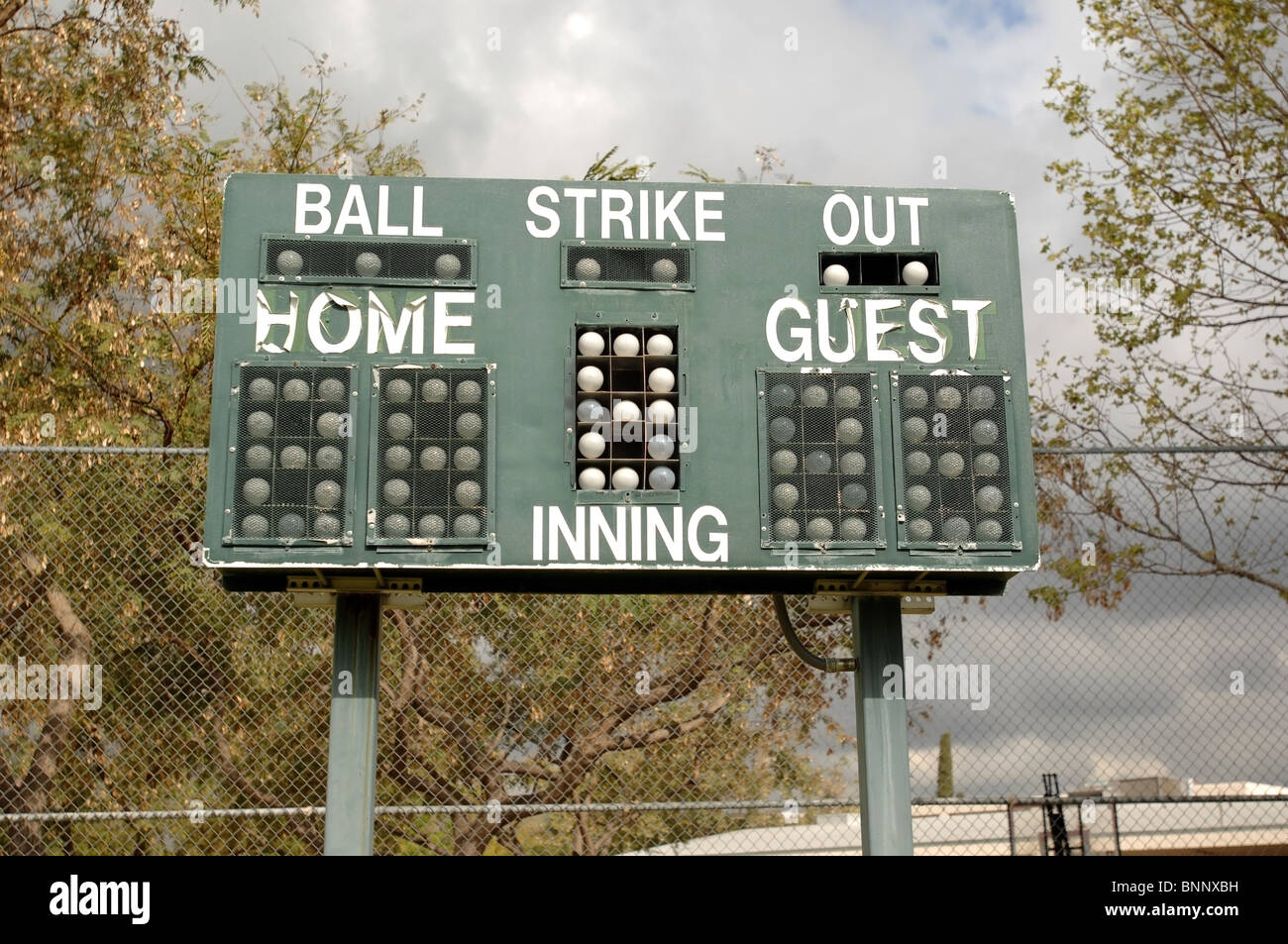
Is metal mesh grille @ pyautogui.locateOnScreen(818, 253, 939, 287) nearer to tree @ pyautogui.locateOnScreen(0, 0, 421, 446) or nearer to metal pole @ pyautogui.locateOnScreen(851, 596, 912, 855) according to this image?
metal pole @ pyautogui.locateOnScreen(851, 596, 912, 855)

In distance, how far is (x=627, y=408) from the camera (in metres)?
6.39

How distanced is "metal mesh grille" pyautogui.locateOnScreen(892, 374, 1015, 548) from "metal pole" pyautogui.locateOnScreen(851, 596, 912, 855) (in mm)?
768

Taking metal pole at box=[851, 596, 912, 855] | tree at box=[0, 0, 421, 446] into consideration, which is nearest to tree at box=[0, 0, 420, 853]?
tree at box=[0, 0, 421, 446]

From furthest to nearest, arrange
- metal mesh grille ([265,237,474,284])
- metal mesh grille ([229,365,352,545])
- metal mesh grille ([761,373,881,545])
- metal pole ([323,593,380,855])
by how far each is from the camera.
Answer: metal pole ([323,593,380,855]) < metal mesh grille ([265,237,474,284]) < metal mesh grille ([761,373,881,545]) < metal mesh grille ([229,365,352,545])

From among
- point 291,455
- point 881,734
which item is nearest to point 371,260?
point 291,455

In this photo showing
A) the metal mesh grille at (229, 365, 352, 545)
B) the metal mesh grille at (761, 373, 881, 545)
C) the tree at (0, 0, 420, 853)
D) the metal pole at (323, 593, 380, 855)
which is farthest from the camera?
the tree at (0, 0, 420, 853)

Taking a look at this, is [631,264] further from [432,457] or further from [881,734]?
[881,734]

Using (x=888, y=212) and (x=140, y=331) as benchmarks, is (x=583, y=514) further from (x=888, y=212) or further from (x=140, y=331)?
(x=140, y=331)

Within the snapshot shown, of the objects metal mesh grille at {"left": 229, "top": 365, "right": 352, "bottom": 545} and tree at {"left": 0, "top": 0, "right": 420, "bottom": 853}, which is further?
tree at {"left": 0, "top": 0, "right": 420, "bottom": 853}

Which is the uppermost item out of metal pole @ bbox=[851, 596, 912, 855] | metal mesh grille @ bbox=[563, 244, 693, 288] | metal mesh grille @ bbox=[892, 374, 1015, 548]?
metal mesh grille @ bbox=[563, 244, 693, 288]

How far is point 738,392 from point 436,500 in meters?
1.49

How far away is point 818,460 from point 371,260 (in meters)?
2.34

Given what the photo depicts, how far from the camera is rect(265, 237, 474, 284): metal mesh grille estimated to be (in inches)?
259
